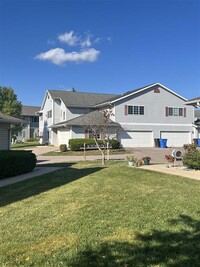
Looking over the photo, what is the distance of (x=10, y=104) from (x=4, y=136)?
32586 millimetres

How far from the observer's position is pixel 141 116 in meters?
36.7

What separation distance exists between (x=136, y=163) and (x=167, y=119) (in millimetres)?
23513

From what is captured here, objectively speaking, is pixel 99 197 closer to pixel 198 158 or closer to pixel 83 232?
pixel 83 232

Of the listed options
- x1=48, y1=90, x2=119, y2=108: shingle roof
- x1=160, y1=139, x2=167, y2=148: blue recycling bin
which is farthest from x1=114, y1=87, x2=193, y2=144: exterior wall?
x1=48, y1=90, x2=119, y2=108: shingle roof

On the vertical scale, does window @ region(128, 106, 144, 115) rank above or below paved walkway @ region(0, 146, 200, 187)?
above

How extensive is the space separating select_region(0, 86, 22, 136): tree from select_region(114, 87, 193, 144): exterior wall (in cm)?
1994

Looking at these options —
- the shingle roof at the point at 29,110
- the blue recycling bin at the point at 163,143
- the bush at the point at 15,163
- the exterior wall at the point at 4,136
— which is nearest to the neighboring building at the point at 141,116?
the blue recycling bin at the point at 163,143

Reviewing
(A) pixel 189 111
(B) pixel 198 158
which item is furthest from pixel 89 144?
(B) pixel 198 158

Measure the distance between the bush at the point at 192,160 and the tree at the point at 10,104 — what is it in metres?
37.8

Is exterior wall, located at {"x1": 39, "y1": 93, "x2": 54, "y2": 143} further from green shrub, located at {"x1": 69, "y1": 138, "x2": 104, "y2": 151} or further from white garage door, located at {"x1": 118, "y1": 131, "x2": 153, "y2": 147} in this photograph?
green shrub, located at {"x1": 69, "y1": 138, "x2": 104, "y2": 151}

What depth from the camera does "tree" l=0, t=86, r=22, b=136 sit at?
48.5 meters

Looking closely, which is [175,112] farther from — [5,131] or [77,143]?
[5,131]

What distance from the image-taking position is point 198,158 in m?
13.4

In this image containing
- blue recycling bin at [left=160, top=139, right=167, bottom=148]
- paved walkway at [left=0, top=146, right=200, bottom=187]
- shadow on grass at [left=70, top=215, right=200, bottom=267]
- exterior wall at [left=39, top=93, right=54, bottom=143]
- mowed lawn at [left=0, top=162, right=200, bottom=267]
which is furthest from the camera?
exterior wall at [left=39, top=93, right=54, bottom=143]
